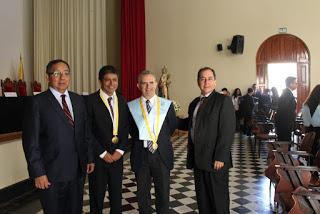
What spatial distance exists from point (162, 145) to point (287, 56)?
10.5 meters

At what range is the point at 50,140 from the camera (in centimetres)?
243

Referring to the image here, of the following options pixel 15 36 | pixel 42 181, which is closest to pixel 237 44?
pixel 15 36

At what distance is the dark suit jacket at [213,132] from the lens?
2793 mm

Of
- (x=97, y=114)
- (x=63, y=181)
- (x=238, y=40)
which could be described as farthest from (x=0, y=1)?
(x=238, y=40)

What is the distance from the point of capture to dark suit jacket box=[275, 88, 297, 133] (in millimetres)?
6203

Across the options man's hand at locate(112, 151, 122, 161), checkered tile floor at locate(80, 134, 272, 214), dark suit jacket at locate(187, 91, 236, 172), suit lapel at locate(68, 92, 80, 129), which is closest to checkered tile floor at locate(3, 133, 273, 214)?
checkered tile floor at locate(80, 134, 272, 214)

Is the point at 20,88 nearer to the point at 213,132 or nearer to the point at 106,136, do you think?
the point at 106,136

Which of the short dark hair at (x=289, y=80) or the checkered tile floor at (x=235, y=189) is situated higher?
the short dark hair at (x=289, y=80)

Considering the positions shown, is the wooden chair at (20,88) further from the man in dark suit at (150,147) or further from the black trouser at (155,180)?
the black trouser at (155,180)

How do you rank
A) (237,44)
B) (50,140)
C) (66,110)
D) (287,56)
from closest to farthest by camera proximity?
(50,140)
(66,110)
(237,44)
(287,56)

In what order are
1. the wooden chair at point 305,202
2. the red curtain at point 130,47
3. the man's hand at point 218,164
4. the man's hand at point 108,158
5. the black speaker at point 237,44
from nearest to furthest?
the wooden chair at point 305,202 < the man's hand at point 218,164 < the man's hand at point 108,158 < the red curtain at point 130,47 < the black speaker at point 237,44

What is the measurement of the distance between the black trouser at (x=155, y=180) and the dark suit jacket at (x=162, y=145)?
38mm

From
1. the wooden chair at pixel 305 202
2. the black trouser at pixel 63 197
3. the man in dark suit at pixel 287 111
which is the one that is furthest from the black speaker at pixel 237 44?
the black trouser at pixel 63 197

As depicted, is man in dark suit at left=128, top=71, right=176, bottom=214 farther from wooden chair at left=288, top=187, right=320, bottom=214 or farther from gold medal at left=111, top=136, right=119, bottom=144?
wooden chair at left=288, top=187, right=320, bottom=214
